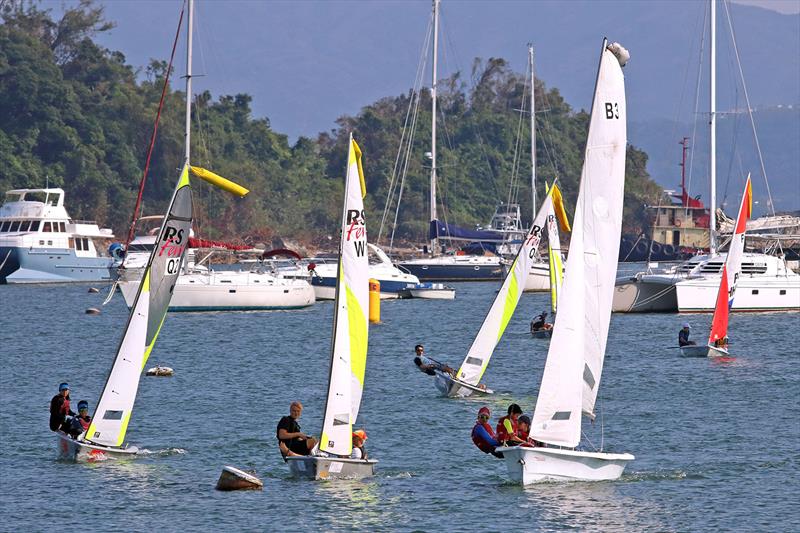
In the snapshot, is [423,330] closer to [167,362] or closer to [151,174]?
[167,362]

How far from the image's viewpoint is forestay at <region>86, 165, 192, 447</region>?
1222 inches

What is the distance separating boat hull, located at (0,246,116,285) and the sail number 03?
85.5 m

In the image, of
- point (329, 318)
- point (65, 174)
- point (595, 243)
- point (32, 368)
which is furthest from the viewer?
point (65, 174)

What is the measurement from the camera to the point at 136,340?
31.3m

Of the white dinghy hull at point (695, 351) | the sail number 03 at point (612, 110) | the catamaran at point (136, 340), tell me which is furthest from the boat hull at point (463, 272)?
the sail number 03 at point (612, 110)

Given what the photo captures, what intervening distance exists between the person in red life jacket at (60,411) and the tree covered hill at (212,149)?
328ft

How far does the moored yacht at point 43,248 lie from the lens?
108750mm

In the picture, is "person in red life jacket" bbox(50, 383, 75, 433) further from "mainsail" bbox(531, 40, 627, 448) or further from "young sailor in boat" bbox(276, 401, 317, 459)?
"mainsail" bbox(531, 40, 627, 448)

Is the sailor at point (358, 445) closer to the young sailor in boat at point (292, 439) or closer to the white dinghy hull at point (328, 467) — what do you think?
the white dinghy hull at point (328, 467)

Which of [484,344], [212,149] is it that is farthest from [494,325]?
[212,149]

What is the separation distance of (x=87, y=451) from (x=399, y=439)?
26.4 feet

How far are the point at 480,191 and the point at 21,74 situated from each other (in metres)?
60.7

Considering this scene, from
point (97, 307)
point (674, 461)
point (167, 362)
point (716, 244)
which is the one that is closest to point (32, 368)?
point (167, 362)

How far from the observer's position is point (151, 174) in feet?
507
